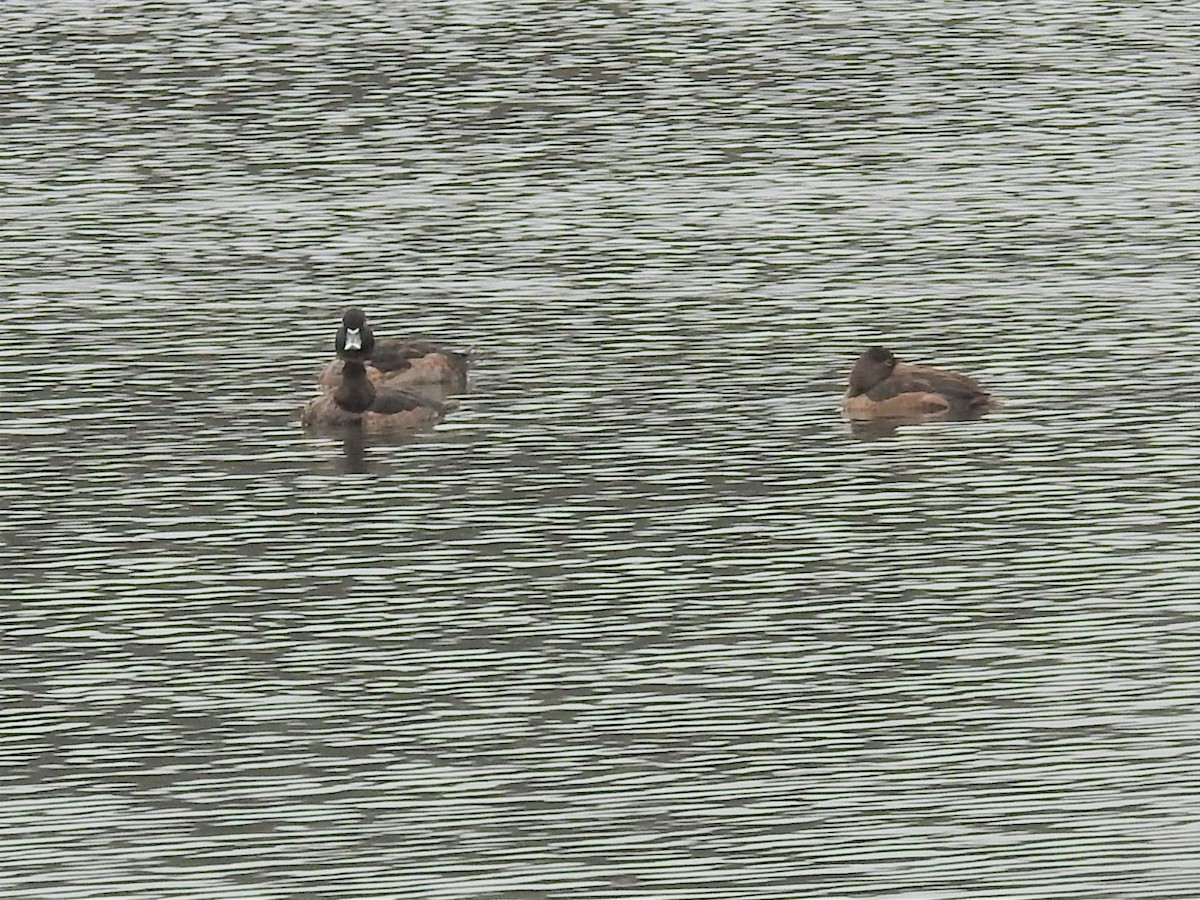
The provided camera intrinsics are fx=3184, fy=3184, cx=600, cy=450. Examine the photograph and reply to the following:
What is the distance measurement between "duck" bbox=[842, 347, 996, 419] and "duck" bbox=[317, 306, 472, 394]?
164 inches

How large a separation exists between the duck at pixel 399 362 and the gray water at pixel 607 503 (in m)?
0.37

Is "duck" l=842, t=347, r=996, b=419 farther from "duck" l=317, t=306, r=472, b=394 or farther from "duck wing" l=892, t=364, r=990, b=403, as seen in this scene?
"duck" l=317, t=306, r=472, b=394

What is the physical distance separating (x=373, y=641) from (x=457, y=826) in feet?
14.2

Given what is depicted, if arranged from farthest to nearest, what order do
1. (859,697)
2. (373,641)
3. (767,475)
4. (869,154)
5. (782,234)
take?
(869,154), (782,234), (767,475), (373,641), (859,697)

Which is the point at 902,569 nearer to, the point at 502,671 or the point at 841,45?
the point at 502,671

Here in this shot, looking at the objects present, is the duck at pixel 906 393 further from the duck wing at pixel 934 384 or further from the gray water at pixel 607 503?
the gray water at pixel 607 503

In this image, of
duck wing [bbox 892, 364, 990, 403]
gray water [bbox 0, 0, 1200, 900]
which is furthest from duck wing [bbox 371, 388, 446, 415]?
duck wing [bbox 892, 364, 990, 403]

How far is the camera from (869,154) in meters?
46.7

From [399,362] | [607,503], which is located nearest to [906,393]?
[607,503]

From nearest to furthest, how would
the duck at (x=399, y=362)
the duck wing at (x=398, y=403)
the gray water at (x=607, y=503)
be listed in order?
the gray water at (x=607, y=503)
the duck wing at (x=398, y=403)
the duck at (x=399, y=362)

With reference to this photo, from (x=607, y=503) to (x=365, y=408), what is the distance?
16.0ft

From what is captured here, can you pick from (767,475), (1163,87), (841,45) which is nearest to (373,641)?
(767,475)

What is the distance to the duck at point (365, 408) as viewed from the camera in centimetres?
3141

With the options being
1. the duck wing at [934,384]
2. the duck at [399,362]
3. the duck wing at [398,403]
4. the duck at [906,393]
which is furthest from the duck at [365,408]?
the duck wing at [934,384]
